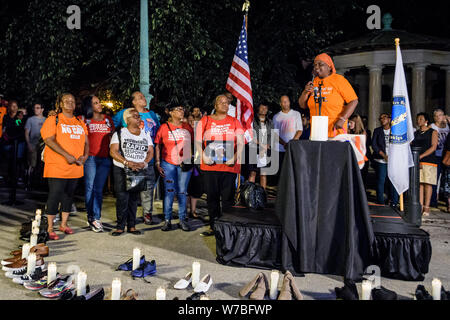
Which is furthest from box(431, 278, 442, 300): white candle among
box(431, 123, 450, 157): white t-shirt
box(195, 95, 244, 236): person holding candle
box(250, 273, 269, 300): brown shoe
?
box(431, 123, 450, 157): white t-shirt

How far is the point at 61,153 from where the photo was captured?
6.05m

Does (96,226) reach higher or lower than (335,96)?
lower

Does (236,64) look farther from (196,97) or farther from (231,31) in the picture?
(231,31)

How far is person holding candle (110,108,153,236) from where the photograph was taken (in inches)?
251

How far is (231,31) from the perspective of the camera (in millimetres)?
12750

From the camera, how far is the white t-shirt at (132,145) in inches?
252

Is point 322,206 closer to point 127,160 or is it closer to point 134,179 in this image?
point 134,179

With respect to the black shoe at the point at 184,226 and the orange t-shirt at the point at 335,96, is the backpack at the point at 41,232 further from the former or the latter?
the orange t-shirt at the point at 335,96

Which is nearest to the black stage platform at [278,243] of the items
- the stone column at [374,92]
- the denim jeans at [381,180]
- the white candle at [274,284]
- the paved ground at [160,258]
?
the paved ground at [160,258]

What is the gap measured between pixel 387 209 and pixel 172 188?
10.7 feet

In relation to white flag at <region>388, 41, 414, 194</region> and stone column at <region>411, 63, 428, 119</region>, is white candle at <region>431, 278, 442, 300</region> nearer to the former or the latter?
white flag at <region>388, 41, 414, 194</region>

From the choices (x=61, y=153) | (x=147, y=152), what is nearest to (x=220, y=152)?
(x=147, y=152)

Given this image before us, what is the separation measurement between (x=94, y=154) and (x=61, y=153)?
75cm
